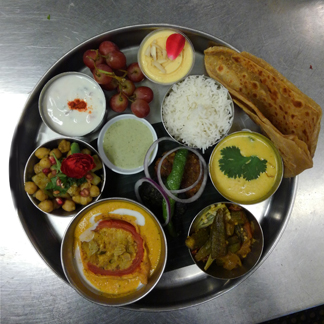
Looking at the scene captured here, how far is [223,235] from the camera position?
1800 mm

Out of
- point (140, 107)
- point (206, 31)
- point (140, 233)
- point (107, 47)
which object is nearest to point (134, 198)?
point (140, 233)

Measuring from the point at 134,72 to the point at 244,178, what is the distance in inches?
44.6

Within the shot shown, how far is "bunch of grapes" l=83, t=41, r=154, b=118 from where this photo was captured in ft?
6.05

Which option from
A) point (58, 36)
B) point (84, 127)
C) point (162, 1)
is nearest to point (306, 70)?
point (162, 1)

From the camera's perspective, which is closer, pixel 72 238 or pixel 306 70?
pixel 72 238

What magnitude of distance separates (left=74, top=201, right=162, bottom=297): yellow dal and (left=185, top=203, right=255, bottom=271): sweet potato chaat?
0.80ft

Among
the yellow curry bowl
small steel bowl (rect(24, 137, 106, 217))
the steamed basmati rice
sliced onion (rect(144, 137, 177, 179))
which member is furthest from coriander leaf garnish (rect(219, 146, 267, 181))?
small steel bowl (rect(24, 137, 106, 217))

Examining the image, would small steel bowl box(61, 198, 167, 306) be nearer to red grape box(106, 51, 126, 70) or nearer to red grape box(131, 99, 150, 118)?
red grape box(131, 99, 150, 118)

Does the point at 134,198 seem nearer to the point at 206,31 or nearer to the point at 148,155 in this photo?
the point at 148,155

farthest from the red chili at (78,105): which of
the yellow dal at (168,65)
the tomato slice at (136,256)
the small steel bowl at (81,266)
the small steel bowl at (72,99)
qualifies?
the tomato slice at (136,256)

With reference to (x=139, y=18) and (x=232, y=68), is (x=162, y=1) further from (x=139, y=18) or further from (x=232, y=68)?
(x=232, y=68)

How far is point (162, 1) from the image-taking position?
2.22m

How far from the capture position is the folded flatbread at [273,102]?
5.70 feet

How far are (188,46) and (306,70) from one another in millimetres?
1115
